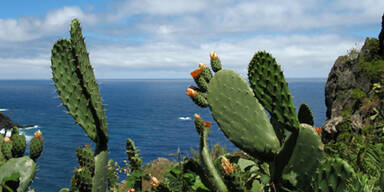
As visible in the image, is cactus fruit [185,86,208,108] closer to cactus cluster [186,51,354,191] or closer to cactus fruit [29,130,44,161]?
cactus cluster [186,51,354,191]

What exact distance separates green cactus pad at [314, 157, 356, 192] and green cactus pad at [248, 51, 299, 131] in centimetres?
31

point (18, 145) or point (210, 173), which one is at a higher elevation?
point (18, 145)

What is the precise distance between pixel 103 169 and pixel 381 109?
6.80 meters

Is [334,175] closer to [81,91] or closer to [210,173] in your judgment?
[210,173]

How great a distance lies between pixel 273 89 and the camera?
2439 millimetres

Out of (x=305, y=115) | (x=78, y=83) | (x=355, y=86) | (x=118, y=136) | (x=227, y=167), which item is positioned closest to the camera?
(x=227, y=167)

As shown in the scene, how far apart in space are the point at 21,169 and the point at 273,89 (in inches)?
A: 88.8

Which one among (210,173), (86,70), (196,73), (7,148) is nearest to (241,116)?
(210,173)

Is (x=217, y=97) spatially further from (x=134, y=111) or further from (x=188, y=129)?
(x=134, y=111)

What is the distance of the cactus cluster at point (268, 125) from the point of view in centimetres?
242

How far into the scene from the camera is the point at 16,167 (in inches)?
123

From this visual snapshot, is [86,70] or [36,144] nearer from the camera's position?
[86,70]

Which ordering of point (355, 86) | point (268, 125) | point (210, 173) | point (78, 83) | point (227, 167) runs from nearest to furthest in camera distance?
point (227, 167)
point (210, 173)
point (268, 125)
point (78, 83)
point (355, 86)

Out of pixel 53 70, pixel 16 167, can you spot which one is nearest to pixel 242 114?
pixel 53 70
